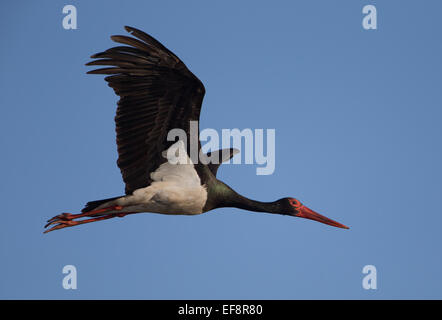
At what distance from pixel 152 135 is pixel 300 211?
11.3ft

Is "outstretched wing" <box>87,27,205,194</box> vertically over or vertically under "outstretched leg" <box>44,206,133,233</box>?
over

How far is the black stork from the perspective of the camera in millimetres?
9695

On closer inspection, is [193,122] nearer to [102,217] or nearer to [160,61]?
[160,61]

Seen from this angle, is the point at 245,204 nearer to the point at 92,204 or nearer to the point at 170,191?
the point at 170,191

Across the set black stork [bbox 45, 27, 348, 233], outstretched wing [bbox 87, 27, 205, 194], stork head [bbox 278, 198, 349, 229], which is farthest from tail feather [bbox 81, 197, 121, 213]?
stork head [bbox 278, 198, 349, 229]

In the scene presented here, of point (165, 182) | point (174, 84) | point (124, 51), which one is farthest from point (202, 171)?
point (124, 51)

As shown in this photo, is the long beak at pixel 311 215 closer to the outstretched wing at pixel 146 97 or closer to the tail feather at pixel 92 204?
the outstretched wing at pixel 146 97

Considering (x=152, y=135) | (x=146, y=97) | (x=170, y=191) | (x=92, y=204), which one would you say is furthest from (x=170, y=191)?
(x=146, y=97)

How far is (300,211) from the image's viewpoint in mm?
12242

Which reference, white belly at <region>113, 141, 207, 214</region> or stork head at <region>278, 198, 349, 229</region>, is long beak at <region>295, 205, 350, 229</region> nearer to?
stork head at <region>278, 198, 349, 229</region>

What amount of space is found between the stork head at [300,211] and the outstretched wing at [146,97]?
2.77 meters

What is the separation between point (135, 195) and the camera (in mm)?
10477

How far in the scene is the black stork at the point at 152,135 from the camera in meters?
9.70

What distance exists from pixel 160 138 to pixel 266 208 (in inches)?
104
